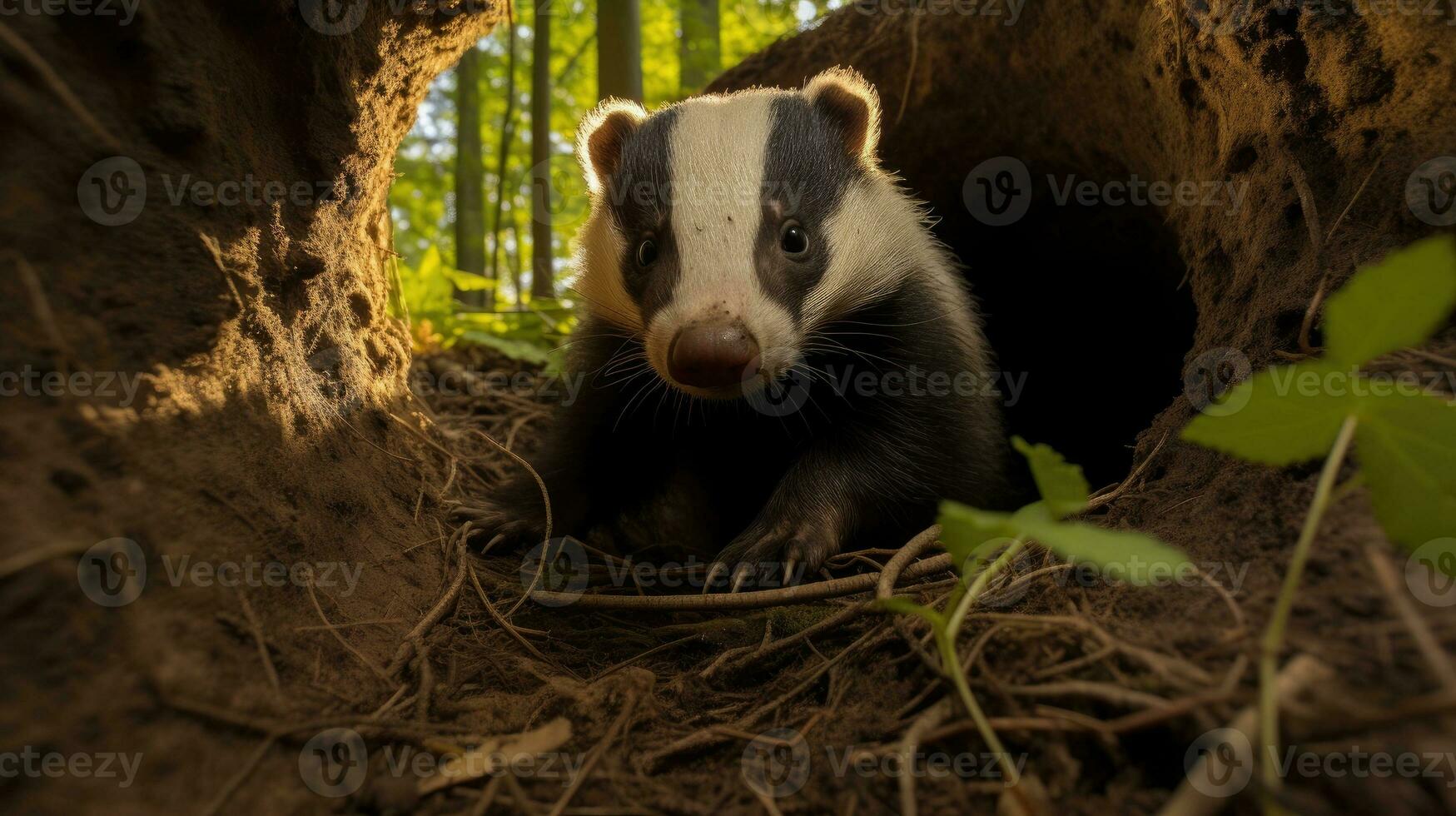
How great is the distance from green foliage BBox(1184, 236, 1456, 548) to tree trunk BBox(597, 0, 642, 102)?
441cm

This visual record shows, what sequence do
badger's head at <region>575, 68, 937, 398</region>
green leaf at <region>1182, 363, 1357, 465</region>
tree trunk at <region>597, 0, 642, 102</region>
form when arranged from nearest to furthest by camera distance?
green leaf at <region>1182, 363, 1357, 465</region> < badger's head at <region>575, 68, 937, 398</region> < tree trunk at <region>597, 0, 642, 102</region>

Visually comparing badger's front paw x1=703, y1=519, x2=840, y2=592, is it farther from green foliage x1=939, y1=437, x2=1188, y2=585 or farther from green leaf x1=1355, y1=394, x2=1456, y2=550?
green leaf x1=1355, y1=394, x2=1456, y2=550

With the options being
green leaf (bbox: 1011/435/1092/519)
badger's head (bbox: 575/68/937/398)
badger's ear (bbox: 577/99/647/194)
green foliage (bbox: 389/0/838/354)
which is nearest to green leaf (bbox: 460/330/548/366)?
green foliage (bbox: 389/0/838/354)

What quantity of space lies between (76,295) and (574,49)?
34.9ft

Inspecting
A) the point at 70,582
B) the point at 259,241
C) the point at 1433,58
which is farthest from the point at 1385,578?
the point at 259,241

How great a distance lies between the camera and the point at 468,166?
33.0 feet

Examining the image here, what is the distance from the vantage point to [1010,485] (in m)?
3.71

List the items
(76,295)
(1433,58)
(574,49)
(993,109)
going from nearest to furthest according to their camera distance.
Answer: (76,295) < (1433,58) < (993,109) < (574,49)

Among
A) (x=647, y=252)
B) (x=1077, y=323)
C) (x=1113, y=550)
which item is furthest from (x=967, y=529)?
(x=1077, y=323)

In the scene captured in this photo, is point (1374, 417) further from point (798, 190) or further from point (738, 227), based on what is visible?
point (798, 190)

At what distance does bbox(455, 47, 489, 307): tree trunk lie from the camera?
32.1 ft

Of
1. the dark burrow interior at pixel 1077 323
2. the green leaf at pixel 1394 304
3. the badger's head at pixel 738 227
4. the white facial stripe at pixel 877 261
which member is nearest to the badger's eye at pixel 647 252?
the badger's head at pixel 738 227

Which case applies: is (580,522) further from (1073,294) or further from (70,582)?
(1073,294)

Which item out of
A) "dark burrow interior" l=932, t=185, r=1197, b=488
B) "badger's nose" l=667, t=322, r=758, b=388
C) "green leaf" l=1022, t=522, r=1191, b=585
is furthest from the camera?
"dark burrow interior" l=932, t=185, r=1197, b=488
